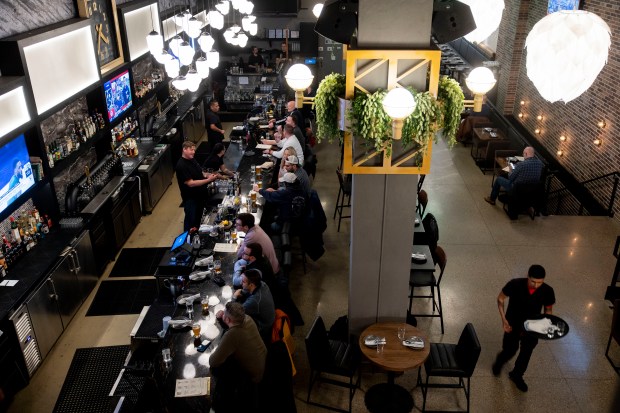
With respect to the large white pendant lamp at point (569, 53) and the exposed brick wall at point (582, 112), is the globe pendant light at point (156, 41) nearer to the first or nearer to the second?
the large white pendant lamp at point (569, 53)

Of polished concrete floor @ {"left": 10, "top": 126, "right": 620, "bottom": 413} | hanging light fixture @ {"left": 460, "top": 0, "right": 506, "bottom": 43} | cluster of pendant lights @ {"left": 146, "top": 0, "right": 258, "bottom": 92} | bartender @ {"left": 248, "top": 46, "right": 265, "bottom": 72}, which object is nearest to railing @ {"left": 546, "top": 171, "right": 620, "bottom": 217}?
polished concrete floor @ {"left": 10, "top": 126, "right": 620, "bottom": 413}

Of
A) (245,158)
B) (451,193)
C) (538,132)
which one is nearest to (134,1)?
(245,158)

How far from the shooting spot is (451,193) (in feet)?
33.8

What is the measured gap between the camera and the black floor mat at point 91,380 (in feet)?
19.3

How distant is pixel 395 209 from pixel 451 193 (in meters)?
5.22

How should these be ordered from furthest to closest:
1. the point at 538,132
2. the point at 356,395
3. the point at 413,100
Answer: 1. the point at 538,132
2. the point at 356,395
3. the point at 413,100

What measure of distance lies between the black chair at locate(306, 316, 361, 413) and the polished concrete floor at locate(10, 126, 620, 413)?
32 centimetres

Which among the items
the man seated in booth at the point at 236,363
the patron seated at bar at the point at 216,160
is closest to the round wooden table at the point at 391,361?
the man seated in booth at the point at 236,363

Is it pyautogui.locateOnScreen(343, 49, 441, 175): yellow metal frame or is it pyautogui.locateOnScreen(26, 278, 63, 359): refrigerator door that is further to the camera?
pyautogui.locateOnScreen(26, 278, 63, 359): refrigerator door

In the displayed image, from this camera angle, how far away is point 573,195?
9.67 metres

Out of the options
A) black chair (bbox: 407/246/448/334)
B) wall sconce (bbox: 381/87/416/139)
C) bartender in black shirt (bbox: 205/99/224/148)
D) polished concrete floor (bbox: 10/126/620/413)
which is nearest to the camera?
wall sconce (bbox: 381/87/416/139)

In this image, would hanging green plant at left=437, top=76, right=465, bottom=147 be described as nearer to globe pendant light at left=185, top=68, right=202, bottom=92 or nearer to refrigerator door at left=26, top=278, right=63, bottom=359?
globe pendant light at left=185, top=68, right=202, bottom=92

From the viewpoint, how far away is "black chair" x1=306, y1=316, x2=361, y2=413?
531cm

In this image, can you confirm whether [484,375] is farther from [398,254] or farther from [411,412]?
[398,254]
